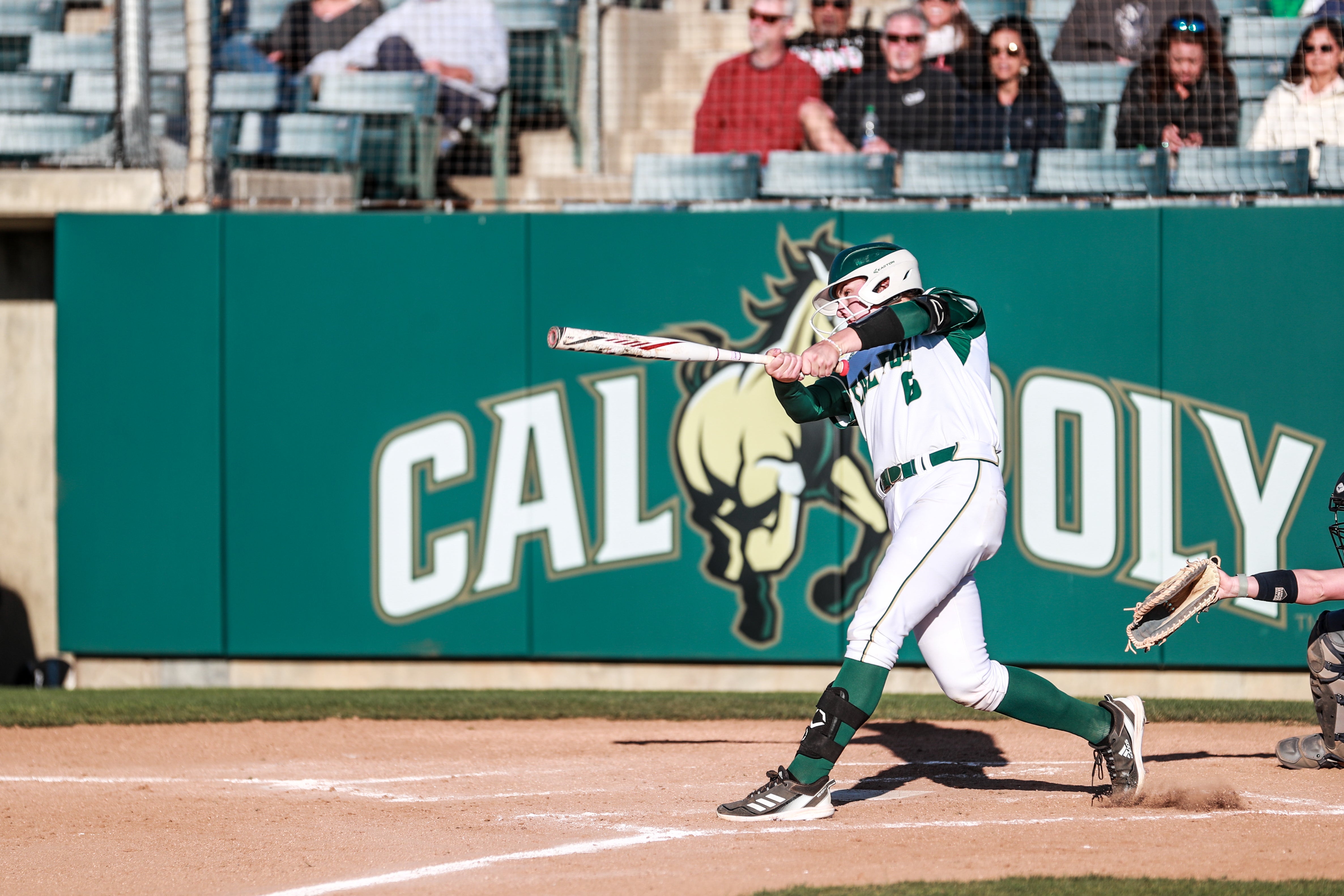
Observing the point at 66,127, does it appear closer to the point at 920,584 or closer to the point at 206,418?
the point at 206,418

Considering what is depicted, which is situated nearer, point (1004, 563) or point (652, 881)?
point (652, 881)

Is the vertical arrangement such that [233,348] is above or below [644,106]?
below

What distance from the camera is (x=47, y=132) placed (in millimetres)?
9414

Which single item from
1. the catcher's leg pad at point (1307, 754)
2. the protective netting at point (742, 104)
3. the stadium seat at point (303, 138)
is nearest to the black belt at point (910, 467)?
the catcher's leg pad at point (1307, 754)

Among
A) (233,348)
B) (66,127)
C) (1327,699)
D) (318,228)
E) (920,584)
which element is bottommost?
(1327,699)

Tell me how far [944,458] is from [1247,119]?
5.41 meters

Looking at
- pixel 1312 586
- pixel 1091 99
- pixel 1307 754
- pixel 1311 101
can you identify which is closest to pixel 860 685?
pixel 1312 586

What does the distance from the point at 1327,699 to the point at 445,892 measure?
3.60 meters

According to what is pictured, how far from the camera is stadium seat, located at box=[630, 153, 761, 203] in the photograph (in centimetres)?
896

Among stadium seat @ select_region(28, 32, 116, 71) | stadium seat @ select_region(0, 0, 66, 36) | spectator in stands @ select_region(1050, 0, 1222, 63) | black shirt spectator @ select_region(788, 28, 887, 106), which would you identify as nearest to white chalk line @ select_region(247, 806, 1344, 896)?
black shirt spectator @ select_region(788, 28, 887, 106)

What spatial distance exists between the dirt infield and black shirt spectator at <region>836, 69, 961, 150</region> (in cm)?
394

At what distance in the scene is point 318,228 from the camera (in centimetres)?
862

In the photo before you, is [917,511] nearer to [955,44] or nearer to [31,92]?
[955,44]

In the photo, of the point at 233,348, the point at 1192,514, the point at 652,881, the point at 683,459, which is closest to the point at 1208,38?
the point at 1192,514
